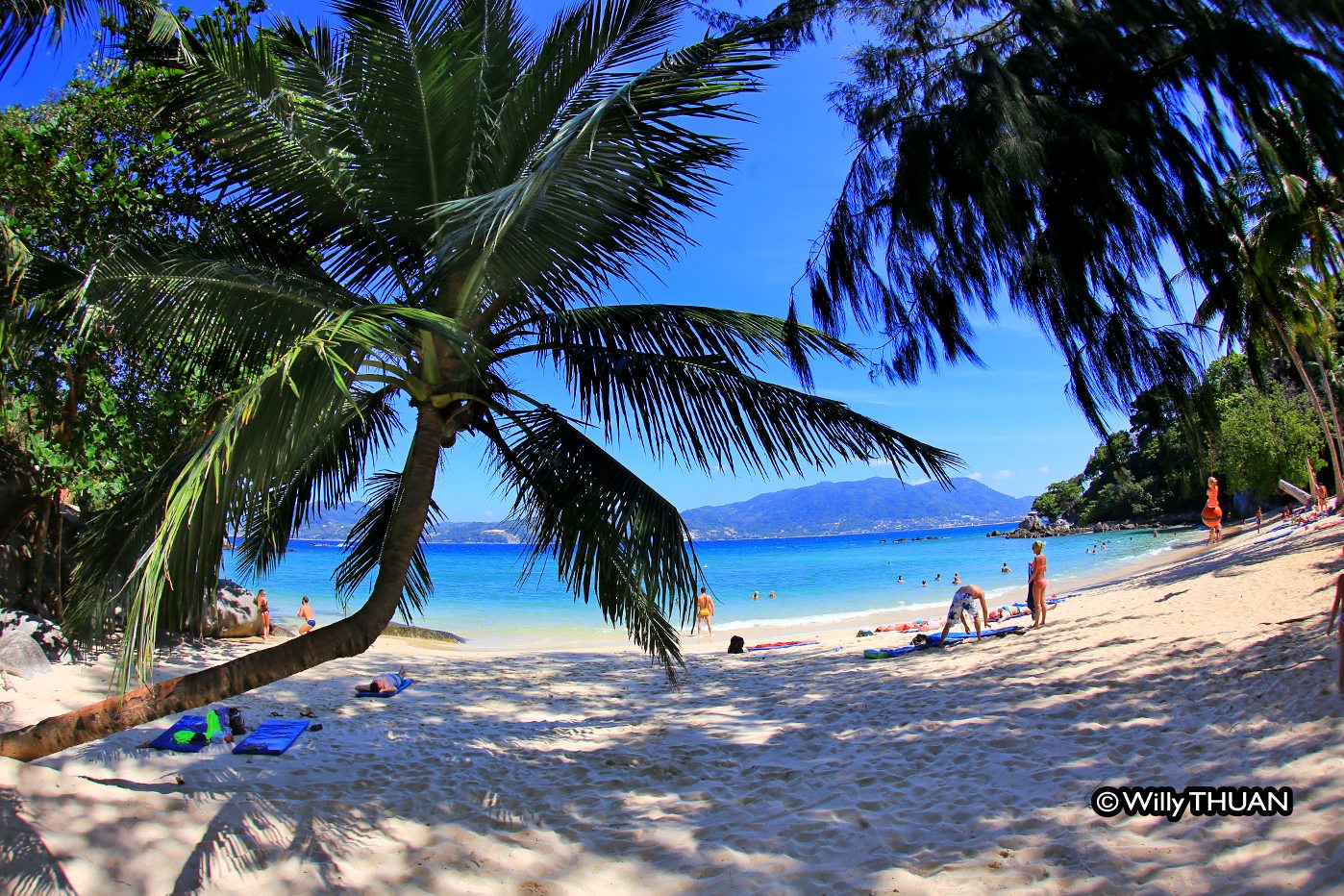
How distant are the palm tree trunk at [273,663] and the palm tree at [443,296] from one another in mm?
12

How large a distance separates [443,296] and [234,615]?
10.4m

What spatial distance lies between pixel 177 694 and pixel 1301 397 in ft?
107

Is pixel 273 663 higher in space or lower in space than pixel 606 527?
lower

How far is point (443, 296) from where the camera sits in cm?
365

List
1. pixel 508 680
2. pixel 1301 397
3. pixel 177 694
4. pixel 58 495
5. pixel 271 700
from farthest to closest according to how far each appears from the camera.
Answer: pixel 1301 397, pixel 508 680, pixel 58 495, pixel 271 700, pixel 177 694

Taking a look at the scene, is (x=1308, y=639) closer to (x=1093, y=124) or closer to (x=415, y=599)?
(x=1093, y=124)

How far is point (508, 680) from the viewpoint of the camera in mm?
9531

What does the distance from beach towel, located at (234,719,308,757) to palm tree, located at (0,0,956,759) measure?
1.72 m

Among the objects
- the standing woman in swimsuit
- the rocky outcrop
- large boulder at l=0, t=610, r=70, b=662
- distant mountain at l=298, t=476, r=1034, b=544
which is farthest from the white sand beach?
distant mountain at l=298, t=476, r=1034, b=544

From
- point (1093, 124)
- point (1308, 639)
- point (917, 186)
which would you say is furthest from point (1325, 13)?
point (1308, 639)

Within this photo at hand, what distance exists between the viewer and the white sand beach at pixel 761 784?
3.12 metres

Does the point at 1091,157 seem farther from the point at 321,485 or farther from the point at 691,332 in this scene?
the point at 321,485

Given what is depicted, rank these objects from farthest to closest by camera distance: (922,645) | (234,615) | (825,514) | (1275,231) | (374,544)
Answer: (825,514)
(234,615)
(922,645)
(374,544)
(1275,231)

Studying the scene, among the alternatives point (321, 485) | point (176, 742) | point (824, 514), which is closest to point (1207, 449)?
point (321, 485)
